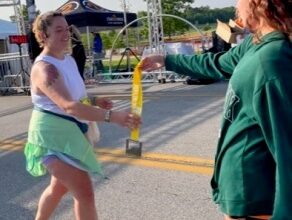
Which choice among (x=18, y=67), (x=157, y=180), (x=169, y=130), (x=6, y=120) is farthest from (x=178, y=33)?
(x=157, y=180)

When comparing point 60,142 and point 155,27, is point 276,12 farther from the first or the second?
point 155,27

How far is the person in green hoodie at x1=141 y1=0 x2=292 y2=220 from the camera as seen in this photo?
5.40 ft

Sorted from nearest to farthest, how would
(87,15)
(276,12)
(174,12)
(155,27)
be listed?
(276,12), (155,27), (87,15), (174,12)

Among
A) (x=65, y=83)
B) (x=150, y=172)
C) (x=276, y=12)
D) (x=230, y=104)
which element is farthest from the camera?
(x=150, y=172)

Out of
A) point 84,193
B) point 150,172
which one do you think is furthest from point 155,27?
point 84,193

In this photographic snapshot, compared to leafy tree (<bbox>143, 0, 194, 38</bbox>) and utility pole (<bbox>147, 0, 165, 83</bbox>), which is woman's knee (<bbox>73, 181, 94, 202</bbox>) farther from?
leafy tree (<bbox>143, 0, 194, 38</bbox>)

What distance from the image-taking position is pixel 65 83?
3.09m

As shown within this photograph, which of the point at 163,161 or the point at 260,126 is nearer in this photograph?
the point at 260,126

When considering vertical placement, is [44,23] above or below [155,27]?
above

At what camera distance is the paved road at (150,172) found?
4.30 metres

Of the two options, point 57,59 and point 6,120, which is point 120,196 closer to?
point 57,59

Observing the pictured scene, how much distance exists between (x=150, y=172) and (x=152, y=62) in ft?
9.08

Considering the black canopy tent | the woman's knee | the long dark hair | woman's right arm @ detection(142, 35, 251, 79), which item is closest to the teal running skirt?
the woman's knee

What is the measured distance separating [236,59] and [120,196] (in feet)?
8.76
